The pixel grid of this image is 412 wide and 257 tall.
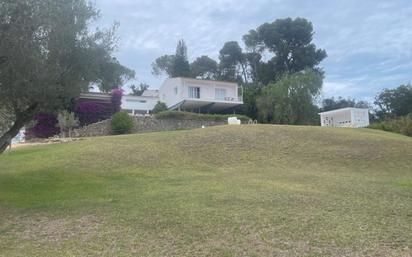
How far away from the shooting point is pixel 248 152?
21578 millimetres

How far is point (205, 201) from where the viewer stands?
11.3 m

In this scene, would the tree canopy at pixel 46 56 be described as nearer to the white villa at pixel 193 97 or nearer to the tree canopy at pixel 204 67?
the white villa at pixel 193 97

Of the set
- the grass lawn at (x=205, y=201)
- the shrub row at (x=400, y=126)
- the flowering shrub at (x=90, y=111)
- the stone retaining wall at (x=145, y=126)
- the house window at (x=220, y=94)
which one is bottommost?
the grass lawn at (x=205, y=201)

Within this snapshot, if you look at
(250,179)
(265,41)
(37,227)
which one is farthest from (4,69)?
(265,41)

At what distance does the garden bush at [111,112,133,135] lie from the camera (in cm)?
3509

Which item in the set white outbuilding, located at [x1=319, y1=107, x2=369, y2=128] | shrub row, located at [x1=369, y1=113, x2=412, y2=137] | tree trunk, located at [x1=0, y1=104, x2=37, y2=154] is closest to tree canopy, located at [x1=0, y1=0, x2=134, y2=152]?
tree trunk, located at [x1=0, y1=104, x2=37, y2=154]

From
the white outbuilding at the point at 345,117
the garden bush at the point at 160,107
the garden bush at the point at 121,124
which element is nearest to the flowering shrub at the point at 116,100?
the garden bush at the point at 121,124

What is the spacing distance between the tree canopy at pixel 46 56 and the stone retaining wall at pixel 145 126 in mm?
19864

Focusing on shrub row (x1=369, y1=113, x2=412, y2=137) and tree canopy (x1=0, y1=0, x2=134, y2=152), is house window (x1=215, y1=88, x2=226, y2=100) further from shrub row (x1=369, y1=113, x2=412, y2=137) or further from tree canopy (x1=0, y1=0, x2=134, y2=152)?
tree canopy (x1=0, y1=0, x2=134, y2=152)

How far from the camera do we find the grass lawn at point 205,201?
829 centimetres

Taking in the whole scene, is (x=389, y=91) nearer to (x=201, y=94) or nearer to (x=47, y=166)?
(x=201, y=94)

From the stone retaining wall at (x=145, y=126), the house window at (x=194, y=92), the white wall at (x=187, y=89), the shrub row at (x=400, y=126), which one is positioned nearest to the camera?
the shrub row at (x=400, y=126)

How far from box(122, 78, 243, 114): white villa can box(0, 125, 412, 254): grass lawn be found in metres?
30.4

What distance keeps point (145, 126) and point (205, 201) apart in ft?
88.6
